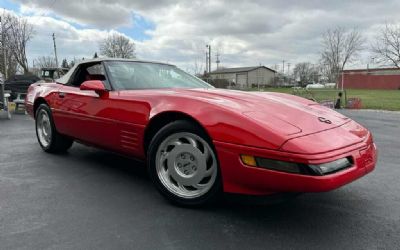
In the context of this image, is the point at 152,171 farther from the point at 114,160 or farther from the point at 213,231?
the point at 114,160

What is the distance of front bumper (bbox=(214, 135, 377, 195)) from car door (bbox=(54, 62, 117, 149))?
4.66 feet

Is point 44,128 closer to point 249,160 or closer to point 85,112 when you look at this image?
point 85,112

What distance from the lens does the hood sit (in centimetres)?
271

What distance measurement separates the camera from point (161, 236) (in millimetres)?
2570

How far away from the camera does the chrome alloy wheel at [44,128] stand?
16.8ft

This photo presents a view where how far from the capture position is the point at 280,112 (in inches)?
116

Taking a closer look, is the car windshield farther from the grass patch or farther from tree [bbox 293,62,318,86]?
tree [bbox 293,62,318,86]

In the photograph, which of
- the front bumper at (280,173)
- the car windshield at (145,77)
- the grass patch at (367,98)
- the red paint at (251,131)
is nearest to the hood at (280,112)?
the red paint at (251,131)

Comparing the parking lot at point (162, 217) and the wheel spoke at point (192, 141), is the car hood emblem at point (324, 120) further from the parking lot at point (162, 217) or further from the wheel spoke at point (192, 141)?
the wheel spoke at point (192, 141)

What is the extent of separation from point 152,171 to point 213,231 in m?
0.85

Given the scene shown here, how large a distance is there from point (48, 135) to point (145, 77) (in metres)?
1.93

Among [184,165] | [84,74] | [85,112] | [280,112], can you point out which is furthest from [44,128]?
[280,112]

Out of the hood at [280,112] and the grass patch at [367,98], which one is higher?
the hood at [280,112]

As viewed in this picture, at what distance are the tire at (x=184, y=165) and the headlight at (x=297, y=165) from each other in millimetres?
351
